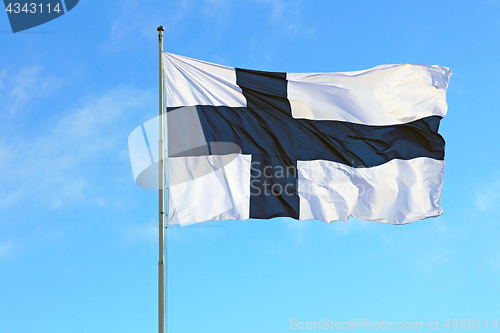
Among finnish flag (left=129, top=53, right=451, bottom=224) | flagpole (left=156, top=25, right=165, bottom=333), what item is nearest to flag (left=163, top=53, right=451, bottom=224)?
finnish flag (left=129, top=53, right=451, bottom=224)

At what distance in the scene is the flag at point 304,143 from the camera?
1384 centimetres

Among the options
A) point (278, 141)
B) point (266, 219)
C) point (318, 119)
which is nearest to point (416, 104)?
point (318, 119)

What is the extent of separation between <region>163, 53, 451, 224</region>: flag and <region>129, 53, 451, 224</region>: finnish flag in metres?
0.03

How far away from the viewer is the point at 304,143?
1530cm

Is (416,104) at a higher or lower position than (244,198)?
higher

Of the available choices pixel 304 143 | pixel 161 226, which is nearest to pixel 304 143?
pixel 304 143

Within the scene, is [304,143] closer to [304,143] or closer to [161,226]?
[304,143]

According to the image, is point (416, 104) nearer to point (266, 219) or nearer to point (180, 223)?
point (266, 219)

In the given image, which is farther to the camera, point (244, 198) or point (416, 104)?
point (416, 104)

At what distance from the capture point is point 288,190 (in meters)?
14.4

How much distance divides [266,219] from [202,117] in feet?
8.96

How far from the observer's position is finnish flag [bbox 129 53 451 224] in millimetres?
13844

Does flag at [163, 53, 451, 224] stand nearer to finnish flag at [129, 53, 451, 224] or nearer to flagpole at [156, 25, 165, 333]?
finnish flag at [129, 53, 451, 224]

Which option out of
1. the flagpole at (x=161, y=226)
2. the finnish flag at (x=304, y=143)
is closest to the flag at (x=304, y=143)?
the finnish flag at (x=304, y=143)
